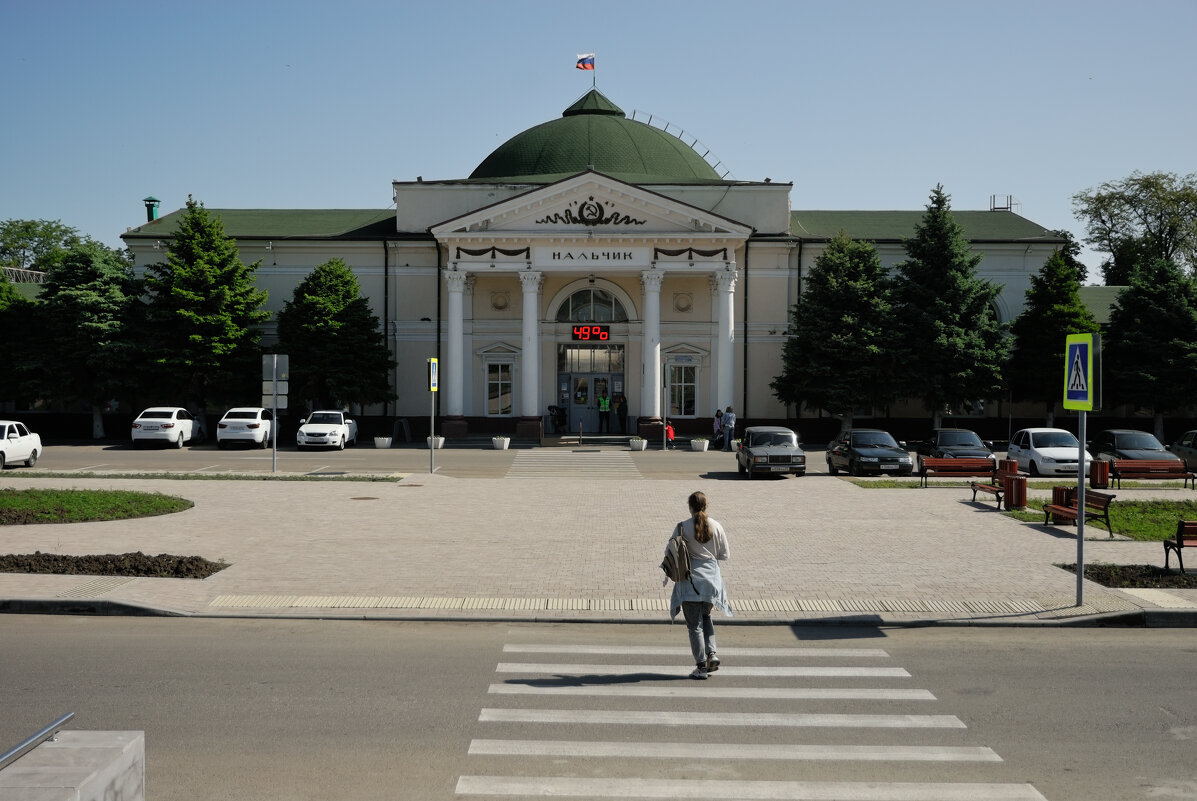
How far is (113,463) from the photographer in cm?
3484

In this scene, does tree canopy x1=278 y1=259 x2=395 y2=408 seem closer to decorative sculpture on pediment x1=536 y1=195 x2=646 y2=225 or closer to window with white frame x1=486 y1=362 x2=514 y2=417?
window with white frame x1=486 y1=362 x2=514 y2=417

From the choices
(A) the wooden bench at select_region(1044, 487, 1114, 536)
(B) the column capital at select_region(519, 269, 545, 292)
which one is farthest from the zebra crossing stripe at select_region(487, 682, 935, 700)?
(B) the column capital at select_region(519, 269, 545, 292)

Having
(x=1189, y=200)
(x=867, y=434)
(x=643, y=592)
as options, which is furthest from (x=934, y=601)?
(x=1189, y=200)

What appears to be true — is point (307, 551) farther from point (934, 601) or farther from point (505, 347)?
point (505, 347)

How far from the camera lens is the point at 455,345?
47375 mm

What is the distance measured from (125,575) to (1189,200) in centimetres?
7229

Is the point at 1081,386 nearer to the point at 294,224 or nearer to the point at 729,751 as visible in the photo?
the point at 729,751

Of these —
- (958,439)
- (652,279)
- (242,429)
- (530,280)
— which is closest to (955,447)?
(958,439)

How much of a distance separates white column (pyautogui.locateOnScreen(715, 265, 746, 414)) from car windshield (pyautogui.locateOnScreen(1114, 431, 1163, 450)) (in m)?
17.7

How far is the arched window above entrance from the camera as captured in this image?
50.4m

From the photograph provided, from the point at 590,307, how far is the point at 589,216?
17.3 ft

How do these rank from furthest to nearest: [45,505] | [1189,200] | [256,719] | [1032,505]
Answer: [1189,200]
[1032,505]
[45,505]
[256,719]

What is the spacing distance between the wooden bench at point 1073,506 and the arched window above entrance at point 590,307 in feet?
105

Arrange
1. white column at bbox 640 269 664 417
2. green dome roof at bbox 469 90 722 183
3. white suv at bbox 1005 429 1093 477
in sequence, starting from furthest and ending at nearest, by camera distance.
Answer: green dome roof at bbox 469 90 722 183
white column at bbox 640 269 664 417
white suv at bbox 1005 429 1093 477
